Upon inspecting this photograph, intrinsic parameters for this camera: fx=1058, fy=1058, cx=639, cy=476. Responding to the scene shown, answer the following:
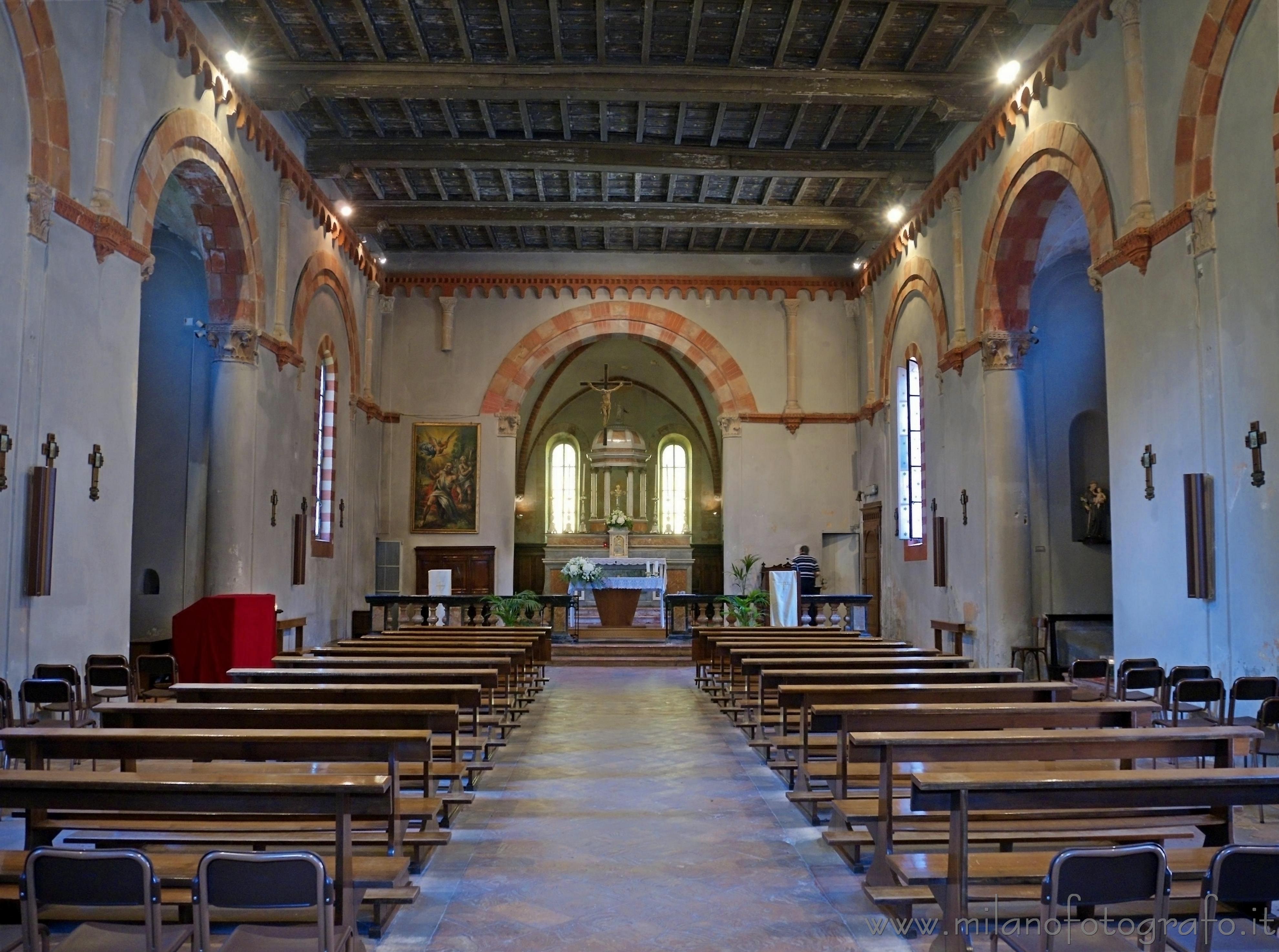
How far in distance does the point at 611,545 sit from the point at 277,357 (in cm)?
1109

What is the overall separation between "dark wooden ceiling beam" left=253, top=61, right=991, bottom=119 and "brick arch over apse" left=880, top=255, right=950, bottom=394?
3.27m

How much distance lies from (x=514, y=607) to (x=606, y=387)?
10.2m

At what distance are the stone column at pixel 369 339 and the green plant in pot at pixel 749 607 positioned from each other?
7.87 m

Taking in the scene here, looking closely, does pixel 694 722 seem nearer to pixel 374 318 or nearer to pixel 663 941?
pixel 663 941

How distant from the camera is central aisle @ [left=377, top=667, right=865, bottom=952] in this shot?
4281 mm

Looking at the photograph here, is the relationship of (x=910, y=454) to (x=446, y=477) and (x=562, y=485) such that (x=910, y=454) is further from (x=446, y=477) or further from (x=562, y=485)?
(x=562, y=485)

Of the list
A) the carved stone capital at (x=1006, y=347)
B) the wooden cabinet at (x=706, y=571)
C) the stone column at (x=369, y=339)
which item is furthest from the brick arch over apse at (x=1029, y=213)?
the wooden cabinet at (x=706, y=571)

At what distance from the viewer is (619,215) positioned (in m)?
18.7

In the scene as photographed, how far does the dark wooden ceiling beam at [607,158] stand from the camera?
15734 mm

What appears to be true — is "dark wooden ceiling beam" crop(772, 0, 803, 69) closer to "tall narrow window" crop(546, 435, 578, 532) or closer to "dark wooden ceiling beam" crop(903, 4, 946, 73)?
"dark wooden ceiling beam" crop(903, 4, 946, 73)

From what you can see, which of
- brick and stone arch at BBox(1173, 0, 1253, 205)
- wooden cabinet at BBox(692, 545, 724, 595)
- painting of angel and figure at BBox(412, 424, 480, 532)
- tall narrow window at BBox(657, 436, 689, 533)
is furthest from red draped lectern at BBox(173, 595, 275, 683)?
tall narrow window at BBox(657, 436, 689, 533)

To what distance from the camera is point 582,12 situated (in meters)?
12.1

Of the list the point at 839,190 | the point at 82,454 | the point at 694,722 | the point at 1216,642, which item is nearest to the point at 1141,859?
the point at 1216,642

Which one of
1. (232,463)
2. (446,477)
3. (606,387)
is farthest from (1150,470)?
(606,387)
